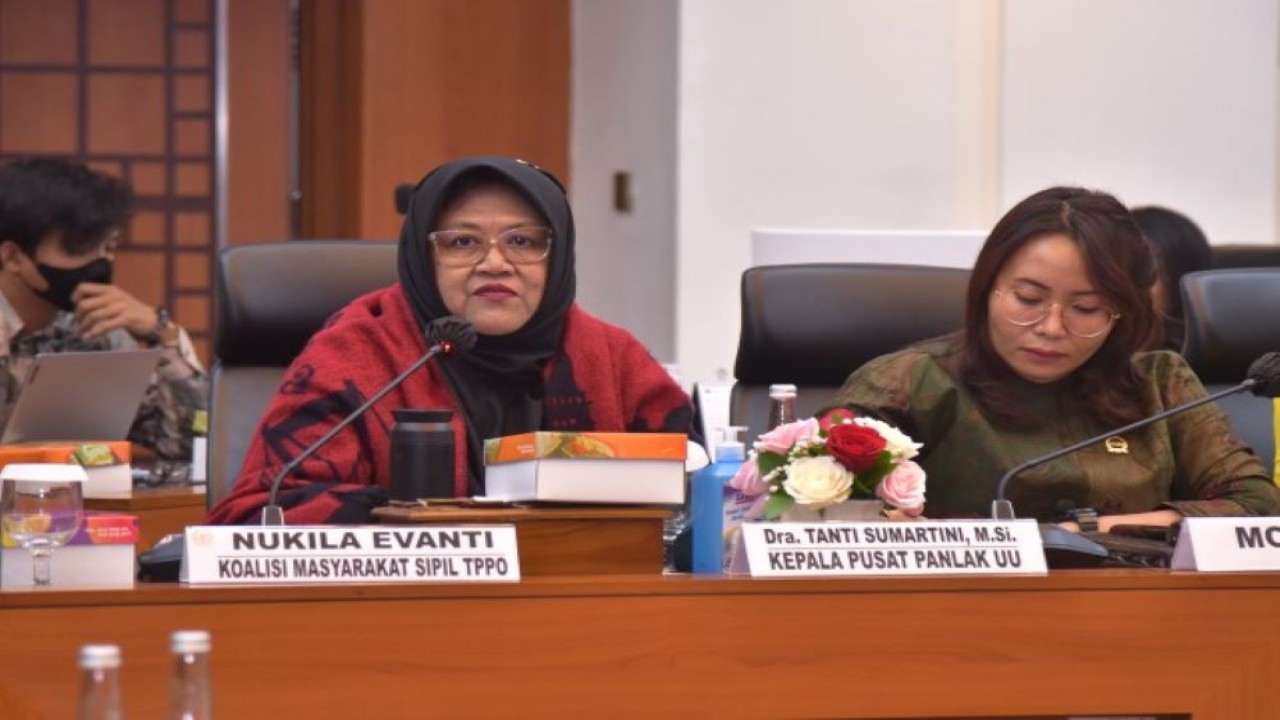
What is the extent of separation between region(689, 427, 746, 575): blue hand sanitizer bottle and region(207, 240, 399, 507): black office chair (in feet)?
3.14

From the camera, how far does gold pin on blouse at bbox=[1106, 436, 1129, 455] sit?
2.59m

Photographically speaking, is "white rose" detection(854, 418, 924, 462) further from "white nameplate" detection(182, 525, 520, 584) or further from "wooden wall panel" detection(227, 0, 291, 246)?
"wooden wall panel" detection(227, 0, 291, 246)

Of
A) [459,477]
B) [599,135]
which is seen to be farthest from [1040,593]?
[599,135]

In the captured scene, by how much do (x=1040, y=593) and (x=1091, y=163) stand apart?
3120mm

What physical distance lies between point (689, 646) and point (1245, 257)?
9.34ft

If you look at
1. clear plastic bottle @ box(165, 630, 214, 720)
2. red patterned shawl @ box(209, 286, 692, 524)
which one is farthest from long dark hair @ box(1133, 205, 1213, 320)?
clear plastic bottle @ box(165, 630, 214, 720)

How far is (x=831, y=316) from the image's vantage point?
2854mm

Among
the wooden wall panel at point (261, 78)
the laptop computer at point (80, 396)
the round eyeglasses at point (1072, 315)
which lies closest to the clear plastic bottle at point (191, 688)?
the round eyeglasses at point (1072, 315)

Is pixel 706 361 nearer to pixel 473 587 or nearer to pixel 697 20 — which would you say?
pixel 697 20

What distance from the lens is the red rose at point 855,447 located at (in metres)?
1.96

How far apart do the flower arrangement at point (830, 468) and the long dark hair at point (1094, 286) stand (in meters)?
0.61

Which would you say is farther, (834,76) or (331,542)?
(834,76)

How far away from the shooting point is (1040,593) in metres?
1.74

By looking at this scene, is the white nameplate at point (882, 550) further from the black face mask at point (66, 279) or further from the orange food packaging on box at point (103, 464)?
the black face mask at point (66, 279)
